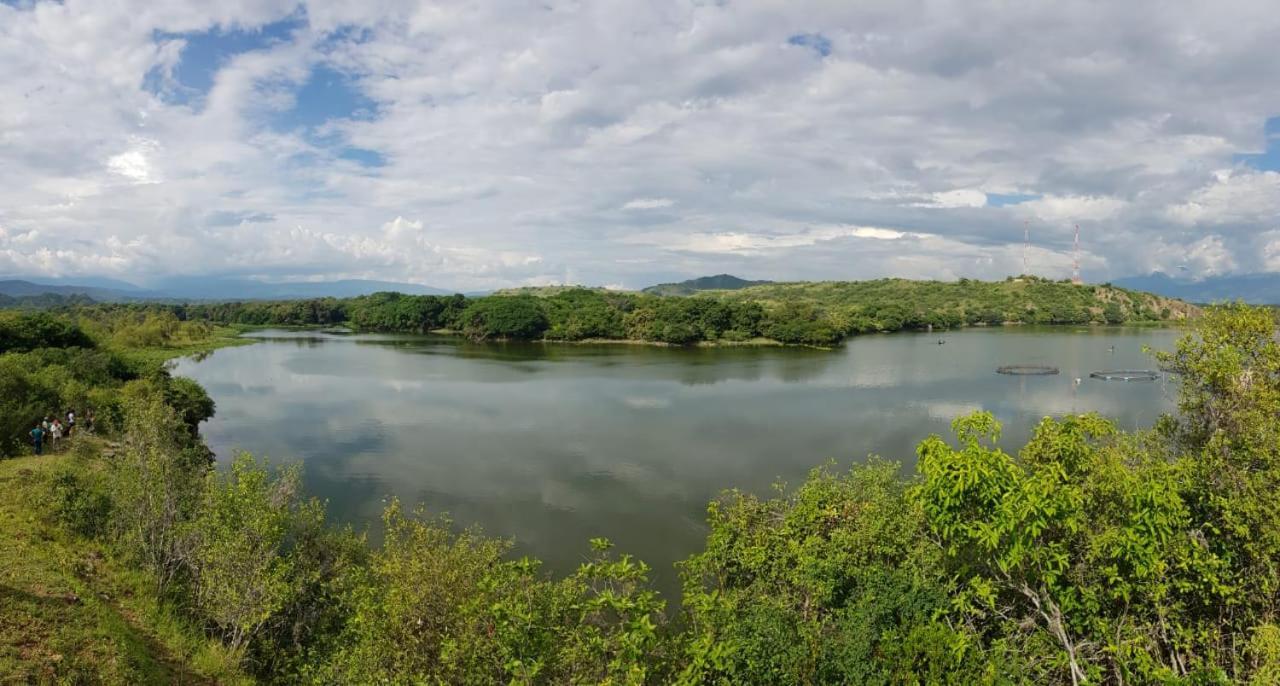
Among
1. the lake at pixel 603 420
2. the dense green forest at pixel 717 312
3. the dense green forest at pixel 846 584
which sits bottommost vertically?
the lake at pixel 603 420

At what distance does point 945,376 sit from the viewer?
2441 inches

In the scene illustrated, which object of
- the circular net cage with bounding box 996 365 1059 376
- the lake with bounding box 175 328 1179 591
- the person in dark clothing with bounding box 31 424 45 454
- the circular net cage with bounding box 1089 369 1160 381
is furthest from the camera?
the circular net cage with bounding box 996 365 1059 376

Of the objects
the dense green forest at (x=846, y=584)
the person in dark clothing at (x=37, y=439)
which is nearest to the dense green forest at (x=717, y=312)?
the person in dark clothing at (x=37, y=439)

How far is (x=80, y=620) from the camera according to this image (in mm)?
12648

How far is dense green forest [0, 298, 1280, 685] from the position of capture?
9.59 metres

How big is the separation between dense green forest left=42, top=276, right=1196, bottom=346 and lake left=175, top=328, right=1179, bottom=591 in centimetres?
1609

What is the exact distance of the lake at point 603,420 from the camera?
26.5 metres

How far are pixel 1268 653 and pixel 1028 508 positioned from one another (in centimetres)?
311

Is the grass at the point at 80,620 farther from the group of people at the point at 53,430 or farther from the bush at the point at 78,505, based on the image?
the group of people at the point at 53,430

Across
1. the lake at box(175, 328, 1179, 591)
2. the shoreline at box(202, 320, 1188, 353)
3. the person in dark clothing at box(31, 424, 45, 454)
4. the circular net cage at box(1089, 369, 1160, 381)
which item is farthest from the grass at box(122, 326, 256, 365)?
the circular net cage at box(1089, 369, 1160, 381)

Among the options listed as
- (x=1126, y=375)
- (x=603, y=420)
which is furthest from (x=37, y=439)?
(x=1126, y=375)

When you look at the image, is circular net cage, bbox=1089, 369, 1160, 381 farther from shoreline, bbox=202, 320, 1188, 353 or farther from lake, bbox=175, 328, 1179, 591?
shoreline, bbox=202, 320, 1188, 353

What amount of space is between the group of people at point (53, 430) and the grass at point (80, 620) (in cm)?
752

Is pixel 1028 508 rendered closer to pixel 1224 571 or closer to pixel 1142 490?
pixel 1142 490
